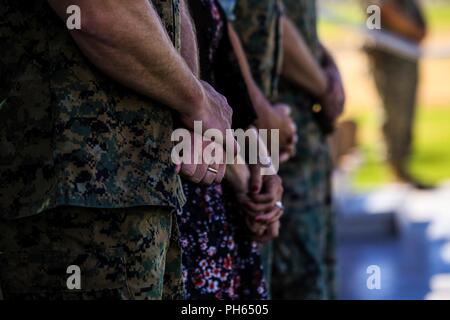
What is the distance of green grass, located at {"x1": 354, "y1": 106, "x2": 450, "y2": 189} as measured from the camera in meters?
9.88

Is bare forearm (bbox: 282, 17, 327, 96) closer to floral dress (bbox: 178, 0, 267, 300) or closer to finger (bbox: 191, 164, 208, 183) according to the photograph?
floral dress (bbox: 178, 0, 267, 300)

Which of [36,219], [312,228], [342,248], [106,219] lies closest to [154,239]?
[106,219]

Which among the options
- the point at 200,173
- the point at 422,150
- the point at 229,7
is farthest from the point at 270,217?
the point at 422,150

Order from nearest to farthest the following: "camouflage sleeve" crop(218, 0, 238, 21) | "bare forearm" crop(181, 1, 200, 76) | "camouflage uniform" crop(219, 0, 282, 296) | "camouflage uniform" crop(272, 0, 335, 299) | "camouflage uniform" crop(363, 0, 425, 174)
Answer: "bare forearm" crop(181, 1, 200, 76) < "camouflage sleeve" crop(218, 0, 238, 21) < "camouflage uniform" crop(219, 0, 282, 296) < "camouflage uniform" crop(272, 0, 335, 299) < "camouflage uniform" crop(363, 0, 425, 174)

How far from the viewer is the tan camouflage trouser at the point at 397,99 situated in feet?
27.0

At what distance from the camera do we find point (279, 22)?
3293 millimetres

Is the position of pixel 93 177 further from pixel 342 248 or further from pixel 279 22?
pixel 342 248

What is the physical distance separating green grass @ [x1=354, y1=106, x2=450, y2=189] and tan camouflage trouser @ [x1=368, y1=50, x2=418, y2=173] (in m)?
0.18

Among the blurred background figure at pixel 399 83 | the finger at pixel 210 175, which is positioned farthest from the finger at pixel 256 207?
the blurred background figure at pixel 399 83

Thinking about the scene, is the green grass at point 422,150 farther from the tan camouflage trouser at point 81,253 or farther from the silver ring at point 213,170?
the tan camouflage trouser at point 81,253

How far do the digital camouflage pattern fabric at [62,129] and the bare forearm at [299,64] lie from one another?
4.71 feet

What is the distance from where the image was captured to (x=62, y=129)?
2021 millimetres

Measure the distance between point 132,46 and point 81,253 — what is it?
42 centimetres

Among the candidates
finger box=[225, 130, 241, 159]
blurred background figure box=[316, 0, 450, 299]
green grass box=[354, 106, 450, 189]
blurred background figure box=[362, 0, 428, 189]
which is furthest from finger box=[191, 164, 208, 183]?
green grass box=[354, 106, 450, 189]
